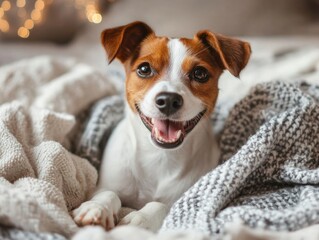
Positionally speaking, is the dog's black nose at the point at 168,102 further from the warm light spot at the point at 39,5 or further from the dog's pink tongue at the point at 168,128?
the warm light spot at the point at 39,5

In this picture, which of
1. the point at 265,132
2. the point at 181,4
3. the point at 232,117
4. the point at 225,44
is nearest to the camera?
the point at 265,132

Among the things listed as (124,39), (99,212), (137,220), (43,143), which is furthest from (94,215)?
(124,39)

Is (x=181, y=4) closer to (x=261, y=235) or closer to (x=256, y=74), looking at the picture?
(x=256, y=74)

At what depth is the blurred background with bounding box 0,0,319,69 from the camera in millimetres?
2805

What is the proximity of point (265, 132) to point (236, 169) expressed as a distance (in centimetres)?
19

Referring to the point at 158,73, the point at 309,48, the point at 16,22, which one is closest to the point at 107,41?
the point at 158,73

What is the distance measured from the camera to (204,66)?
1.69 metres

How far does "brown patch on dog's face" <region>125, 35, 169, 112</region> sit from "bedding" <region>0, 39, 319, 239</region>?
259 millimetres

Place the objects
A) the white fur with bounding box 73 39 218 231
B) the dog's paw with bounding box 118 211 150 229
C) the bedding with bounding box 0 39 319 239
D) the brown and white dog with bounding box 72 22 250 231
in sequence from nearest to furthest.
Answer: the bedding with bounding box 0 39 319 239, the dog's paw with bounding box 118 211 150 229, the brown and white dog with bounding box 72 22 250 231, the white fur with bounding box 73 39 218 231

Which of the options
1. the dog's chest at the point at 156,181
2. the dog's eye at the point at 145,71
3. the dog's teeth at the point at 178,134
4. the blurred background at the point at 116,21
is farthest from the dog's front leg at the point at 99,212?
the blurred background at the point at 116,21

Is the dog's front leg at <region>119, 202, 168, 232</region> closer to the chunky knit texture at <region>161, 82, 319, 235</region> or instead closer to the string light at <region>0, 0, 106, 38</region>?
the chunky knit texture at <region>161, 82, 319, 235</region>

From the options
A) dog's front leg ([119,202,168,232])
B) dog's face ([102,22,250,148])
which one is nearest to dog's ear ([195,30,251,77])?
dog's face ([102,22,250,148])

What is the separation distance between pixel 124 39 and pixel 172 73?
24cm

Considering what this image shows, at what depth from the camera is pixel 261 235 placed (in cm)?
112
